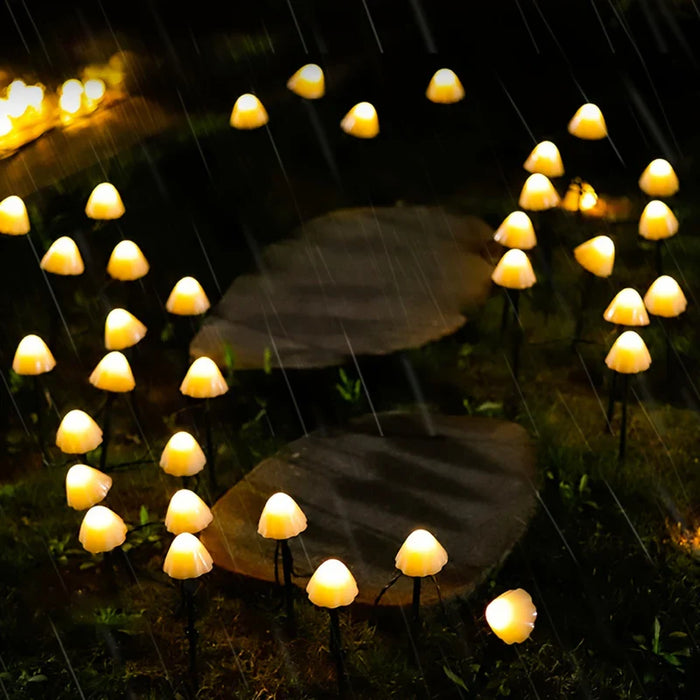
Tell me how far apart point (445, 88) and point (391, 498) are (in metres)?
3.11

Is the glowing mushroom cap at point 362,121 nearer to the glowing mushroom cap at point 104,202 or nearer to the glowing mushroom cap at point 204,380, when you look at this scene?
the glowing mushroom cap at point 104,202

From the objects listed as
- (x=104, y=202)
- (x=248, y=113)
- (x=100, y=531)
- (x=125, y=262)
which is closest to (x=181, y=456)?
(x=100, y=531)

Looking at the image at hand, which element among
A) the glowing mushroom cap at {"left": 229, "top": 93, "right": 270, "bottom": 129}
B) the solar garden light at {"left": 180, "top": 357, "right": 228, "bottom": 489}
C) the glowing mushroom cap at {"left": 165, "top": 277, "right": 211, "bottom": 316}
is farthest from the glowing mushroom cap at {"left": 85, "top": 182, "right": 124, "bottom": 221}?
the solar garden light at {"left": 180, "top": 357, "right": 228, "bottom": 489}

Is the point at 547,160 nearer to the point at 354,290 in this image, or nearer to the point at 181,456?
the point at 354,290

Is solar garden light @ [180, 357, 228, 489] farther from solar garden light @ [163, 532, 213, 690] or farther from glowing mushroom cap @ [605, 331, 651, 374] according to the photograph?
glowing mushroom cap @ [605, 331, 651, 374]

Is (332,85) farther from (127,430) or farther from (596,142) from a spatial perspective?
(127,430)

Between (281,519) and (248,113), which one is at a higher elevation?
(248,113)

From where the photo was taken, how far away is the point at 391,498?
506cm

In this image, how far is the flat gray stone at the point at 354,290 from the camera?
5.89m

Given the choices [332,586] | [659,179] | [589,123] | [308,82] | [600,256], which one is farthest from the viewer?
[308,82]

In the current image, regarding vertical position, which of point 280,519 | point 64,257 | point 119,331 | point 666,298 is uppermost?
point 64,257

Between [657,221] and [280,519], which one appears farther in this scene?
[657,221]

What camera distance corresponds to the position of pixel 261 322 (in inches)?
238

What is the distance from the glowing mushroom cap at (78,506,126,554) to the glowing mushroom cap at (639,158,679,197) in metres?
3.68
